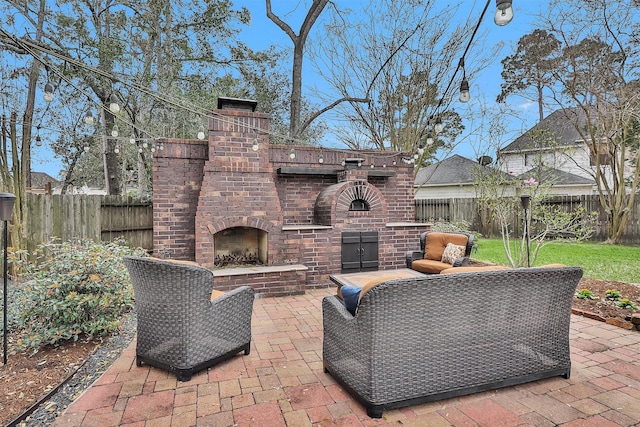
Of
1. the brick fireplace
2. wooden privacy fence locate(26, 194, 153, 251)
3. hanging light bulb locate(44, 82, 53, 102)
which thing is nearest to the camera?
hanging light bulb locate(44, 82, 53, 102)

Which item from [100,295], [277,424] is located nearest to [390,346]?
Result: [277,424]

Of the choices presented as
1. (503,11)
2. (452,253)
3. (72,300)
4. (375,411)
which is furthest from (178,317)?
(452,253)

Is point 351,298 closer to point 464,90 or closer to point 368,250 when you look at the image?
point 464,90

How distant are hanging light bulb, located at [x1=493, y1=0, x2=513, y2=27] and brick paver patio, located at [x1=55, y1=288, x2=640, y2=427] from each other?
8.62 feet

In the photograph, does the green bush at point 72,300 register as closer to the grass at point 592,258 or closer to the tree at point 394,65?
the grass at point 592,258

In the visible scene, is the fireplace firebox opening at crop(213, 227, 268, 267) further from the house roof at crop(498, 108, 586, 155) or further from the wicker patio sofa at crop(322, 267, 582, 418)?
the house roof at crop(498, 108, 586, 155)

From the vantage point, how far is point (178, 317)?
2516mm

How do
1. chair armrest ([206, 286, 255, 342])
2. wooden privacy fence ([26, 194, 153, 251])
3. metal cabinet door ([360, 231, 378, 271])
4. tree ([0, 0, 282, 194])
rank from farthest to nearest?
tree ([0, 0, 282, 194])
metal cabinet door ([360, 231, 378, 271])
wooden privacy fence ([26, 194, 153, 251])
chair armrest ([206, 286, 255, 342])

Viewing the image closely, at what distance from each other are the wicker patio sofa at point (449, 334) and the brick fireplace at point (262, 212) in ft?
10.1

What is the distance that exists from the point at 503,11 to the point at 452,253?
3.46 meters

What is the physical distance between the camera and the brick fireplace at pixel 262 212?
5.16 meters

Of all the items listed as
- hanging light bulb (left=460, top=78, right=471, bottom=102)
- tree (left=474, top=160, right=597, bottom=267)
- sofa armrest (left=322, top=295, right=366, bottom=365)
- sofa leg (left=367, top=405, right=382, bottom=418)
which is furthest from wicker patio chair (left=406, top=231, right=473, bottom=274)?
sofa leg (left=367, top=405, right=382, bottom=418)

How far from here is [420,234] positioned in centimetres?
628

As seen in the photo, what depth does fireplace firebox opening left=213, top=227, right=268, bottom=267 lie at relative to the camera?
555 cm
